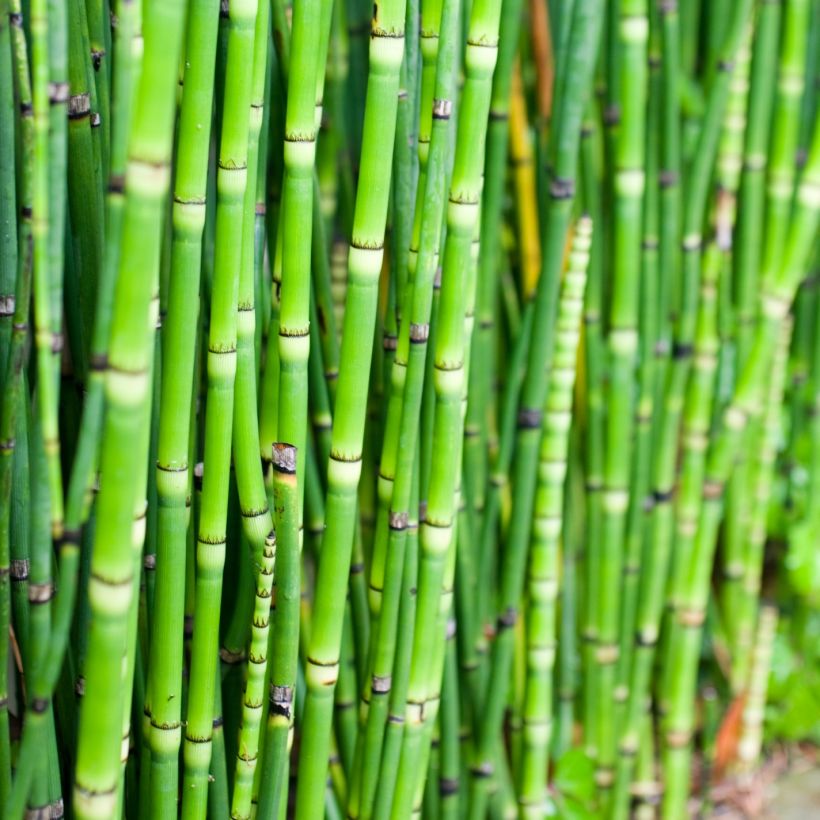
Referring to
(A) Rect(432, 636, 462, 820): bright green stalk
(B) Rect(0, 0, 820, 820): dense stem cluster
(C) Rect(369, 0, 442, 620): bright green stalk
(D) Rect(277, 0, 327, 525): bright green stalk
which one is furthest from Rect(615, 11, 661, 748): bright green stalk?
(D) Rect(277, 0, 327, 525): bright green stalk

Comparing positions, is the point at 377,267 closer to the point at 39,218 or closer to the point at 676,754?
the point at 39,218

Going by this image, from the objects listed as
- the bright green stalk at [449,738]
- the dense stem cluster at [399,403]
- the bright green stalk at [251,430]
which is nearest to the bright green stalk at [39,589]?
the dense stem cluster at [399,403]

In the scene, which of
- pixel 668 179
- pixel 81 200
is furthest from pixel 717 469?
pixel 81 200

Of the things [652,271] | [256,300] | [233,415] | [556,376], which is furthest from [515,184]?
[233,415]

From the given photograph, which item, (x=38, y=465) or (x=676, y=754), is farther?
(x=676, y=754)

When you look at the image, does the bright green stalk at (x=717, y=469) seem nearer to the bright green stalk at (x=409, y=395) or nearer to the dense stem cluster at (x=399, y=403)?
the dense stem cluster at (x=399, y=403)
